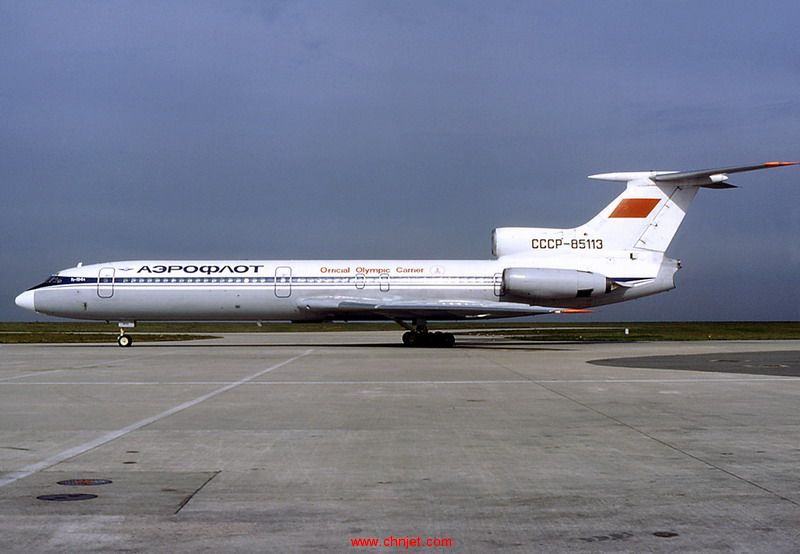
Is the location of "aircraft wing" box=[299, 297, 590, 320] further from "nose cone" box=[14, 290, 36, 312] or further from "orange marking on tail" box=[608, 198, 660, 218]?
"nose cone" box=[14, 290, 36, 312]

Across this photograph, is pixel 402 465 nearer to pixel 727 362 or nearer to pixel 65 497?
pixel 65 497

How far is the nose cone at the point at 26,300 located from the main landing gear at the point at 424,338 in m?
14.9

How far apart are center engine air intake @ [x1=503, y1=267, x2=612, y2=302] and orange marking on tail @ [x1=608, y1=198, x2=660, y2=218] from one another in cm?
267

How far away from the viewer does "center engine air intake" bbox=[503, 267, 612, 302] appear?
3141 cm

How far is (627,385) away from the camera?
16.4 meters

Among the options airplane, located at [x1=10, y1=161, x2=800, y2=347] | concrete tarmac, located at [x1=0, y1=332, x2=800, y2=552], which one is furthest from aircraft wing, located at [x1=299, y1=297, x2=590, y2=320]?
concrete tarmac, located at [x1=0, y1=332, x2=800, y2=552]

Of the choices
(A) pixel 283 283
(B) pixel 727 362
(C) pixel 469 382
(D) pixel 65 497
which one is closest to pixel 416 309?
(A) pixel 283 283

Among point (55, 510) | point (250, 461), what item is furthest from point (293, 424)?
point (55, 510)

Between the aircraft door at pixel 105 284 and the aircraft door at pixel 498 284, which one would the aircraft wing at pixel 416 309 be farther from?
the aircraft door at pixel 105 284

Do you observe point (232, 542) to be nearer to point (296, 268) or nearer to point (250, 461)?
point (250, 461)

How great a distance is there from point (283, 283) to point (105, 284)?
7001 mm

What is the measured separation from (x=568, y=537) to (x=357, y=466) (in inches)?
120

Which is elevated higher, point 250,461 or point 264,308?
point 264,308

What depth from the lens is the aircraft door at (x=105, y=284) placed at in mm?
32719
